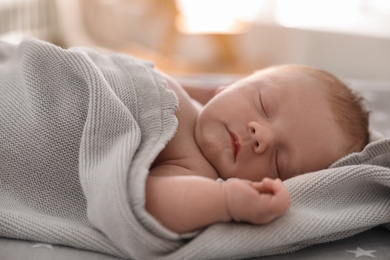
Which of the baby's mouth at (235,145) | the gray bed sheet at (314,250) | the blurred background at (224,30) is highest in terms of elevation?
the baby's mouth at (235,145)

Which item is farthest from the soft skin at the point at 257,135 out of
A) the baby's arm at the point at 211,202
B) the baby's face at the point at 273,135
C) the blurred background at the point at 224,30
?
the blurred background at the point at 224,30

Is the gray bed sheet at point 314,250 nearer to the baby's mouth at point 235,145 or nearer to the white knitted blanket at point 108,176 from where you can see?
the white knitted blanket at point 108,176

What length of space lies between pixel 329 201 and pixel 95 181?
457 mm

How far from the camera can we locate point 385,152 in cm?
107

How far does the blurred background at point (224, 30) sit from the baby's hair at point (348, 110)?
70.4 inches

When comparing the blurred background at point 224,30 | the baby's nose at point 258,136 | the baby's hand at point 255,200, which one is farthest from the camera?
the blurred background at point 224,30

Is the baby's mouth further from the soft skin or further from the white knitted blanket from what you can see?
the white knitted blanket

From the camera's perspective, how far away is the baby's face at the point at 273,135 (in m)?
1.09

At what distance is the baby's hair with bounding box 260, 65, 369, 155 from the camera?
1126 millimetres

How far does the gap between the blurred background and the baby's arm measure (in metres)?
2.22

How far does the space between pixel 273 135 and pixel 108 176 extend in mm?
393

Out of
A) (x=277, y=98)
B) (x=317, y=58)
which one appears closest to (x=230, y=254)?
(x=277, y=98)

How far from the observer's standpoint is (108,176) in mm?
845

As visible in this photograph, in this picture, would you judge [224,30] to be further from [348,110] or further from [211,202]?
[211,202]
